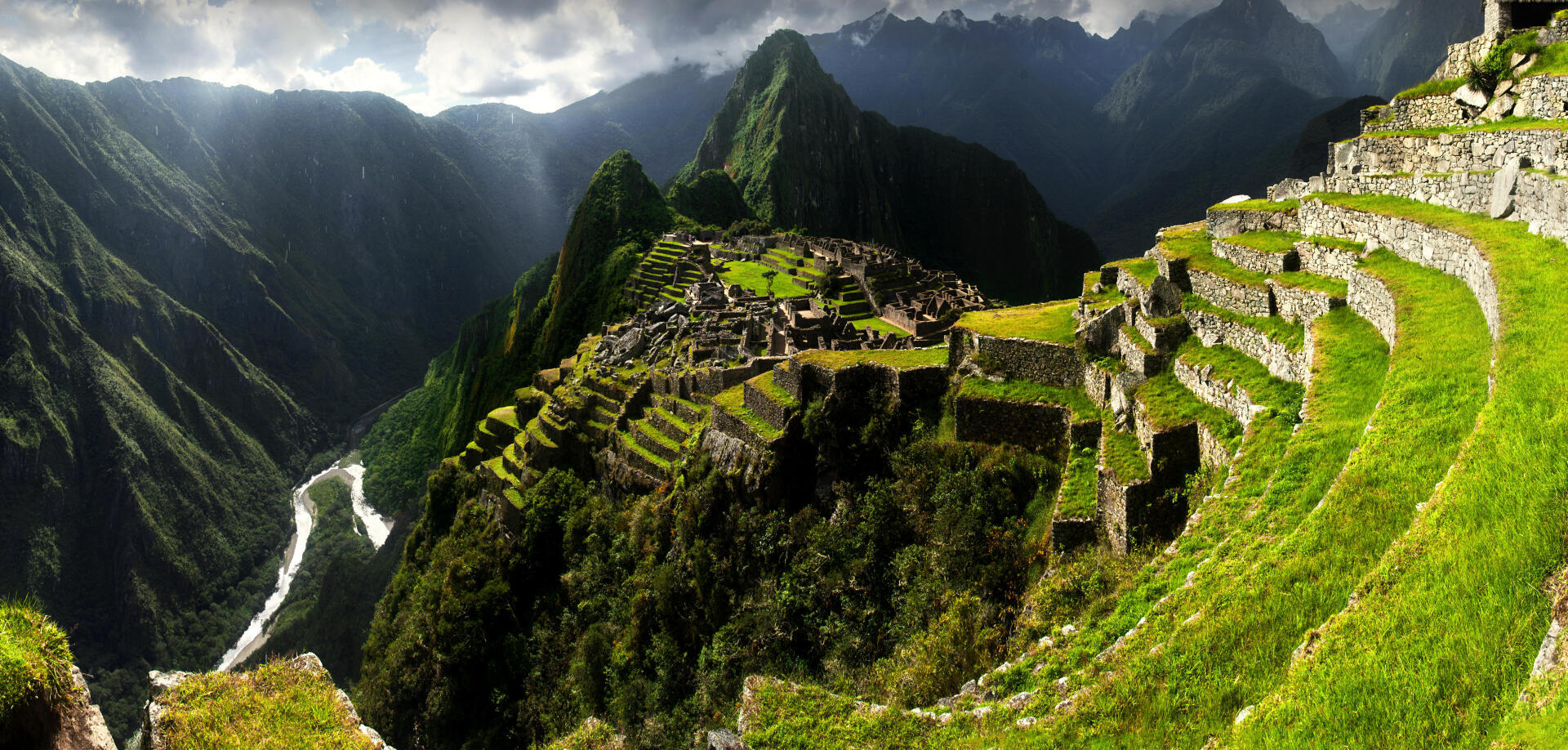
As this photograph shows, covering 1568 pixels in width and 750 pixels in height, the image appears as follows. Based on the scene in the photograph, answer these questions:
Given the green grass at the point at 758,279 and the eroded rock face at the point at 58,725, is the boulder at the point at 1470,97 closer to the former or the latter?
the eroded rock face at the point at 58,725

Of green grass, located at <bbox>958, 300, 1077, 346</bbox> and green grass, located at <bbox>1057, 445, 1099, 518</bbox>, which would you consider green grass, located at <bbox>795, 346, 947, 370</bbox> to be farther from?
green grass, located at <bbox>1057, 445, 1099, 518</bbox>

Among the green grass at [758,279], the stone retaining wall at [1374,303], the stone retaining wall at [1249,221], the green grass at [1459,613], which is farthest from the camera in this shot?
the green grass at [758,279]

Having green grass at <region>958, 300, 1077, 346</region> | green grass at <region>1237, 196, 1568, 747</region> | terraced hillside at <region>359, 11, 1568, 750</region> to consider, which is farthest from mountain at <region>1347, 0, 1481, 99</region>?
green grass at <region>1237, 196, 1568, 747</region>

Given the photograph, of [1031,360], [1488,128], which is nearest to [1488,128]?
[1488,128]

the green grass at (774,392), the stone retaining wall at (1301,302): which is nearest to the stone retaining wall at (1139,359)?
the stone retaining wall at (1301,302)

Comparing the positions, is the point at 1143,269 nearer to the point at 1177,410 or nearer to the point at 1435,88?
the point at 1177,410
